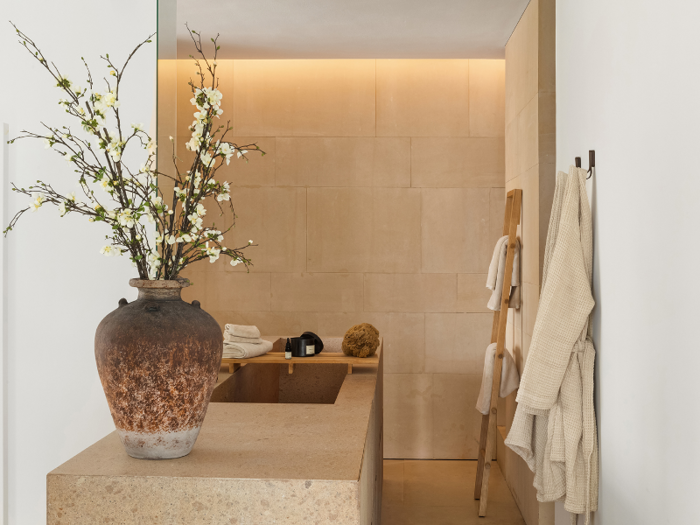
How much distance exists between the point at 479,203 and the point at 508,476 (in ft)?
5.86

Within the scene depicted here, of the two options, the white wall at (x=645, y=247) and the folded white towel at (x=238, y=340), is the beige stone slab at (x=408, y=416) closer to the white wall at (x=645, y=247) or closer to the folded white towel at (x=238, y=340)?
the folded white towel at (x=238, y=340)

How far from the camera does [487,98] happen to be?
4238mm

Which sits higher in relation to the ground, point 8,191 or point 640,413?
point 8,191

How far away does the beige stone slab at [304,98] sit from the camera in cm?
425

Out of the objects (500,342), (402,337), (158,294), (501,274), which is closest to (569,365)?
(500,342)

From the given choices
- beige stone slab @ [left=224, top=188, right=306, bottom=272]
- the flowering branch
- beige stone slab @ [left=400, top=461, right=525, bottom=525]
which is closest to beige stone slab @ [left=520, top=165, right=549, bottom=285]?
beige stone slab @ [left=400, top=461, right=525, bottom=525]

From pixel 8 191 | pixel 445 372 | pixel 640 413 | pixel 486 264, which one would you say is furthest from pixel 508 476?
pixel 8 191

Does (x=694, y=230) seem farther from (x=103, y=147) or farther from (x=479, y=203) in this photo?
(x=479, y=203)

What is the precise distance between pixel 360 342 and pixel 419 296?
1.88 metres

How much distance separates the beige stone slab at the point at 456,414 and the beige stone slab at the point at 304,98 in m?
1.84

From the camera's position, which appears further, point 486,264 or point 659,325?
point 486,264

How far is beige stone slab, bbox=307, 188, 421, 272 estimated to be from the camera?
4.25 metres

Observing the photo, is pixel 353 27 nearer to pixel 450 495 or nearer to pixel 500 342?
pixel 500 342

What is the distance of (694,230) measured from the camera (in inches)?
56.9
